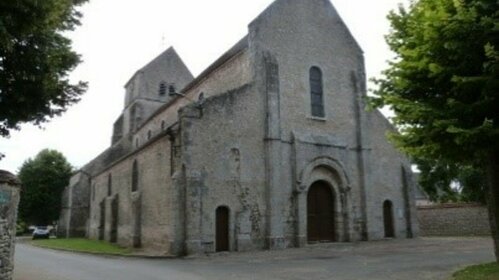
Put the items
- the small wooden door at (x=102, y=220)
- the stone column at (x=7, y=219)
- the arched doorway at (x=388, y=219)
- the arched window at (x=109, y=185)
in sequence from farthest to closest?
the arched window at (x=109, y=185)
the small wooden door at (x=102, y=220)
the arched doorway at (x=388, y=219)
the stone column at (x=7, y=219)

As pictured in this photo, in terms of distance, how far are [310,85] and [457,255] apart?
1270cm

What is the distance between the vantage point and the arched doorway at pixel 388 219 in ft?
86.9

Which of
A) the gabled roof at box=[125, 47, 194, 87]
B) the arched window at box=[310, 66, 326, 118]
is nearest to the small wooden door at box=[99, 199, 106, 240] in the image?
the gabled roof at box=[125, 47, 194, 87]

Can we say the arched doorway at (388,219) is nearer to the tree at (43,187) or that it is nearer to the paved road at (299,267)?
the paved road at (299,267)

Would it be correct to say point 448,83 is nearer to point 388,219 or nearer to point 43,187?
point 388,219

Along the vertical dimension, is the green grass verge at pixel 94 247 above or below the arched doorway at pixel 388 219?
below

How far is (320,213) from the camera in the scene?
24.4m

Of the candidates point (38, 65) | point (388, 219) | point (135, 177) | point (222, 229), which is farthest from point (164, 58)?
point (38, 65)

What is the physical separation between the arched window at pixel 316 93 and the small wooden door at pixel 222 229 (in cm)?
791

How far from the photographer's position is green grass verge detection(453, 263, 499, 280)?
9.76m

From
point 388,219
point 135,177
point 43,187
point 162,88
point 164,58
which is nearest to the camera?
point 388,219

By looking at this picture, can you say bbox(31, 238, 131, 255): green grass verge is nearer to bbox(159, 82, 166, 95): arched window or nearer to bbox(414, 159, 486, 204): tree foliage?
bbox(159, 82, 166, 95): arched window

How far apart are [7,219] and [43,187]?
48.2 m

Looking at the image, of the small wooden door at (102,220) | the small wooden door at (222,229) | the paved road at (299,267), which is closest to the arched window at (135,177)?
the small wooden door at (102,220)
